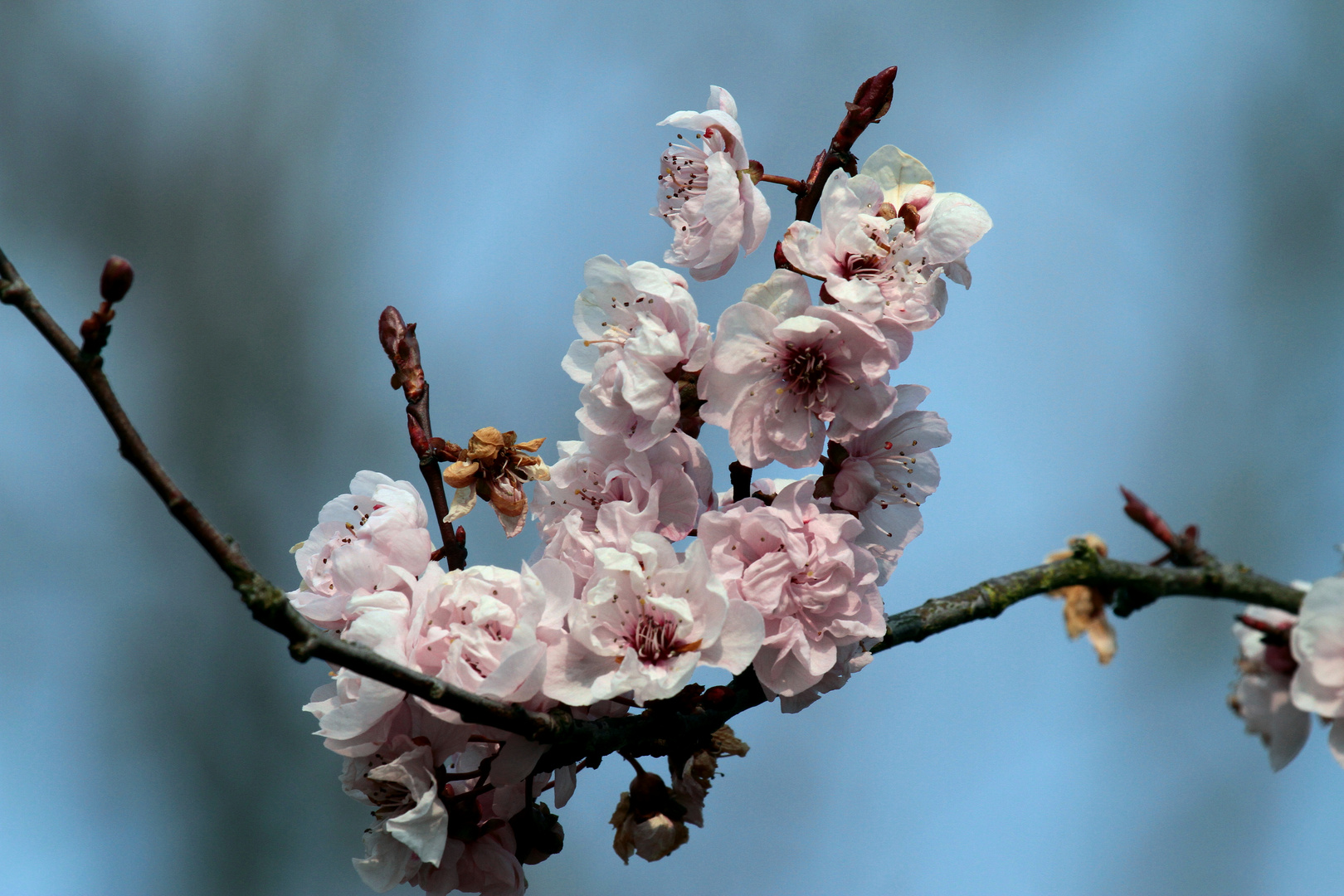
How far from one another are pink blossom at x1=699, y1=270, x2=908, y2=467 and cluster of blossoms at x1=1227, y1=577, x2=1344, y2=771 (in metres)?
0.42

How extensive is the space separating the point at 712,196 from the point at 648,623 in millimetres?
367

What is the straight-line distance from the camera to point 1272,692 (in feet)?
3.22

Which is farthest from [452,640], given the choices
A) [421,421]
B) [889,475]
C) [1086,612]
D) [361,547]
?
[1086,612]

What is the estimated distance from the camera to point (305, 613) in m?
0.84

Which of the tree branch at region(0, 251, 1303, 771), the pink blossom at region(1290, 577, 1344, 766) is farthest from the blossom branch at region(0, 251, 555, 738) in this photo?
the pink blossom at region(1290, 577, 1344, 766)

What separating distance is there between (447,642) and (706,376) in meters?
0.30

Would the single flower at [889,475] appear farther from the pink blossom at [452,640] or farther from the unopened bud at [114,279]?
the unopened bud at [114,279]

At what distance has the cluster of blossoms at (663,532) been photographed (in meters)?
0.72

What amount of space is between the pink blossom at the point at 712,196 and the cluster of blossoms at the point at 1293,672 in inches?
23.0

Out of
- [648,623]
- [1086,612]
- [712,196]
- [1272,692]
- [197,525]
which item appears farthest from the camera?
[1086,612]

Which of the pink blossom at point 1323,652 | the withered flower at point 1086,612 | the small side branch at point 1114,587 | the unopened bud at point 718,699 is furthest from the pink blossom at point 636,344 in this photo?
the withered flower at point 1086,612

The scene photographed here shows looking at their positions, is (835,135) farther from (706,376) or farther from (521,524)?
(521,524)

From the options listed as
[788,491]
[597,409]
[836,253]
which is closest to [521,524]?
[597,409]

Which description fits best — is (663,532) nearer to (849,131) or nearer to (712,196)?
(712,196)
